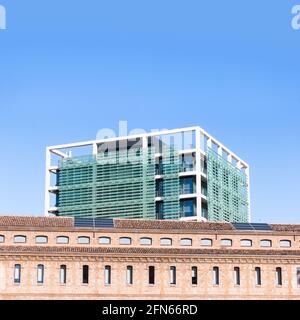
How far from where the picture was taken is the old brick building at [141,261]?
6147cm

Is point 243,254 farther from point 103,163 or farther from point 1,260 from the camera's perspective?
point 103,163

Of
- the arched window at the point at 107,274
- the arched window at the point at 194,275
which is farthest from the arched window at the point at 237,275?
the arched window at the point at 107,274

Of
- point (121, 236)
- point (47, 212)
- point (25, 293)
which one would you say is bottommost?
point (25, 293)

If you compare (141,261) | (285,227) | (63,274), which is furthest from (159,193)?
(63,274)

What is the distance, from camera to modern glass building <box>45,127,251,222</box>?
12000 cm

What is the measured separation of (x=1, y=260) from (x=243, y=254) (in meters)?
22.0

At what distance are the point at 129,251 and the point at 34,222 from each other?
9410mm

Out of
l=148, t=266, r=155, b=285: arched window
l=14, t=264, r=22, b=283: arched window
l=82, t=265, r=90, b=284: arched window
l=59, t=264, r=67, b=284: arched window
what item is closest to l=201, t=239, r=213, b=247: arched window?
l=148, t=266, r=155, b=285: arched window

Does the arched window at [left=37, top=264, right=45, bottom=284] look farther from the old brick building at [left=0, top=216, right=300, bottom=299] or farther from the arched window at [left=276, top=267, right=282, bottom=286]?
the arched window at [left=276, top=267, right=282, bottom=286]

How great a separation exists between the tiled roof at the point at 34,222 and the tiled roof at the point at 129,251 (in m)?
2.50

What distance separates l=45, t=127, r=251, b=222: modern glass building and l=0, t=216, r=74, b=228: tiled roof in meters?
53.7

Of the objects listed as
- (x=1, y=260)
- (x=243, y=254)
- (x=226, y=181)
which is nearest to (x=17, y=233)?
(x=1, y=260)

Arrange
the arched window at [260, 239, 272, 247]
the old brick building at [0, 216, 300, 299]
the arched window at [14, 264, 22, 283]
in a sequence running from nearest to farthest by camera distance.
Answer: the arched window at [14, 264, 22, 283] → the old brick building at [0, 216, 300, 299] → the arched window at [260, 239, 272, 247]

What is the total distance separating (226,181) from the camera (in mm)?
130625
